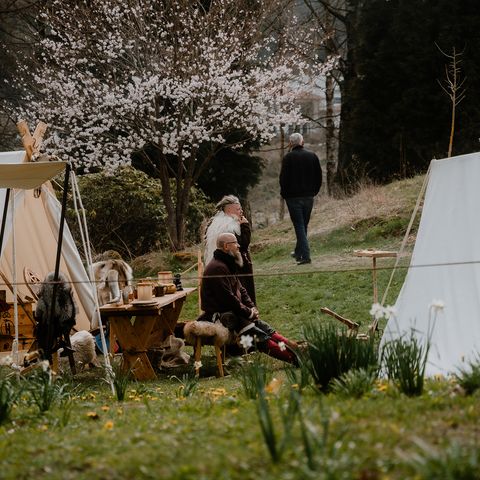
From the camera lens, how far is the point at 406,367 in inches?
206

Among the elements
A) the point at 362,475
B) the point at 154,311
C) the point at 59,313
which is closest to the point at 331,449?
the point at 362,475

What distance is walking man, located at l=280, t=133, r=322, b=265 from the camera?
13.5 m

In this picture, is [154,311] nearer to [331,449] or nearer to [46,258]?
[46,258]

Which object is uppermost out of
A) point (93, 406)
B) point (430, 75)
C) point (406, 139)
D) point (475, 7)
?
point (475, 7)

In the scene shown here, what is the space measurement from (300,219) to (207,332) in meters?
5.11

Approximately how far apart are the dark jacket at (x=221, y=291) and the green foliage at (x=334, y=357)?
9.93 ft

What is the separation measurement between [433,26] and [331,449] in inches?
645

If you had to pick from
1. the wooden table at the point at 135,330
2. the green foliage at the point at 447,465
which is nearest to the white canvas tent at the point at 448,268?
the wooden table at the point at 135,330

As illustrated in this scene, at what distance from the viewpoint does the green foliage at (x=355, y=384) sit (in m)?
5.21

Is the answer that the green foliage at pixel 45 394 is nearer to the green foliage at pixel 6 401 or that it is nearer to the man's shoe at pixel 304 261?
the green foliage at pixel 6 401

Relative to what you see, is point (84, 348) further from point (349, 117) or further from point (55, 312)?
point (349, 117)

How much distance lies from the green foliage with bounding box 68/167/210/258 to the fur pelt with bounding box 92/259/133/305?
7.75m

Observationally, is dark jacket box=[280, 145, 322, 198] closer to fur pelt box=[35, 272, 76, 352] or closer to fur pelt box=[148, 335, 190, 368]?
fur pelt box=[148, 335, 190, 368]

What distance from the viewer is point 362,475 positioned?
3.58 metres
